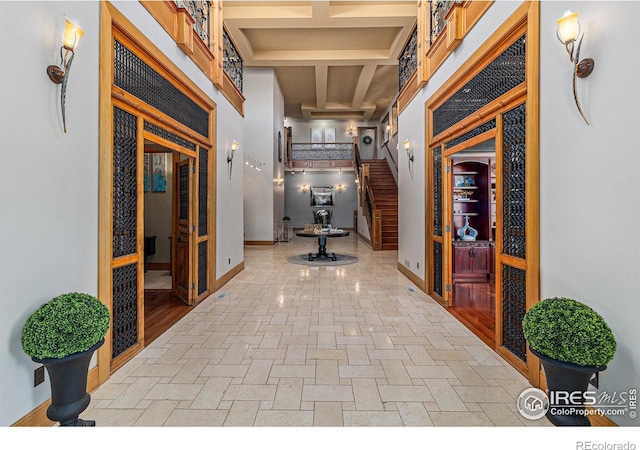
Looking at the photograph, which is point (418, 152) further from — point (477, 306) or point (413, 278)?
point (477, 306)

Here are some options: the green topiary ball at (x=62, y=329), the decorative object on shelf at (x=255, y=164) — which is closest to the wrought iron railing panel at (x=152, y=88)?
the green topiary ball at (x=62, y=329)

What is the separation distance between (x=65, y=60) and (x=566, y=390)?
3647 mm

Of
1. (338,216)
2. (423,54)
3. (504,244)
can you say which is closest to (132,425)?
(504,244)

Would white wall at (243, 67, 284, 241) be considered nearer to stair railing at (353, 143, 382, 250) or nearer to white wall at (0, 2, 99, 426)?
stair railing at (353, 143, 382, 250)

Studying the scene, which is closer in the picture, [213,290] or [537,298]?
[537,298]

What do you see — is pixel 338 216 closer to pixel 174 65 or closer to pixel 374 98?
pixel 374 98

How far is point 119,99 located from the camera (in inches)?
107

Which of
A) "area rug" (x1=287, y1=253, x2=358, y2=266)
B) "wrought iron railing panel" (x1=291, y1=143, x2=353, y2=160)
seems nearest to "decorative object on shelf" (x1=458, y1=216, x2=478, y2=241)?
"area rug" (x1=287, y1=253, x2=358, y2=266)

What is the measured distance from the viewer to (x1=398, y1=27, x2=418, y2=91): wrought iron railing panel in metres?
5.81

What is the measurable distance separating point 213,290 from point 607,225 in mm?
4851

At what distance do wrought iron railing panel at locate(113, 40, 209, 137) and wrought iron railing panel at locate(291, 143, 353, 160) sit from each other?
34.0ft

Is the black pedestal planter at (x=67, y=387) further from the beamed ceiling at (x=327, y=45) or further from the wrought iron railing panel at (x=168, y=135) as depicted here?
the beamed ceiling at (x=327, y=45)
